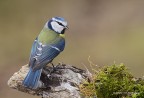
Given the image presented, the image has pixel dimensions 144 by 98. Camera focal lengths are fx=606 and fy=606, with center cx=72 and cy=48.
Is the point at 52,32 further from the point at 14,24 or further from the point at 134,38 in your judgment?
the point at 14,24

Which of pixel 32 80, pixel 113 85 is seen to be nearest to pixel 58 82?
pixel 32 80

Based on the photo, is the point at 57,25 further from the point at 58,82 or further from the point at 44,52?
the point at 58,82

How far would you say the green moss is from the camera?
15.5 feet

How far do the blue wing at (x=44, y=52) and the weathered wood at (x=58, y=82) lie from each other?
0.31m

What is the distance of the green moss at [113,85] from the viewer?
4727 millimetres

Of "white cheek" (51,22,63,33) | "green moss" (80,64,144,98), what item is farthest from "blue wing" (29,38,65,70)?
"green moss" (80,64,144,98)

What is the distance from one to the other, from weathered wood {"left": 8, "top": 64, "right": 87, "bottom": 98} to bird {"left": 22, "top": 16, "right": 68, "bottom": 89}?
7 cm

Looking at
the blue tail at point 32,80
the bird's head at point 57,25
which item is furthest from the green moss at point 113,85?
the bird's head at point 57,25

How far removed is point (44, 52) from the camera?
231 inches

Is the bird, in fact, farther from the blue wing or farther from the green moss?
the green moss

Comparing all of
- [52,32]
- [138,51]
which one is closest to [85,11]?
[138,51]

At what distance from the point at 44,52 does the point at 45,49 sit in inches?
1.3

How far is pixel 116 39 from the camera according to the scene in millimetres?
13891

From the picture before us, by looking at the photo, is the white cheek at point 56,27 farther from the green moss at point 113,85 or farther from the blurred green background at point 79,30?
Result: the blurred green background at point 79,30
